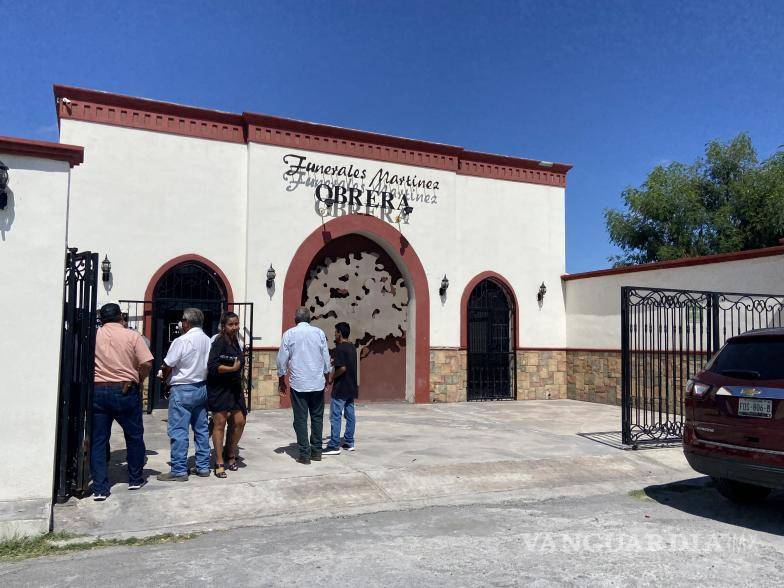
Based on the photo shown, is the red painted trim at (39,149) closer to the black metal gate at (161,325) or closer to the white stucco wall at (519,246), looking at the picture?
the black metal gate at (161,325)

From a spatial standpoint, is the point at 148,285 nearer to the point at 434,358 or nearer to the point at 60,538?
the point at 434,358

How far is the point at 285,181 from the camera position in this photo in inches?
523

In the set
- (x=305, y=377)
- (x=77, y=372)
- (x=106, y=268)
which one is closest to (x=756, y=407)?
(x=305, y=377)

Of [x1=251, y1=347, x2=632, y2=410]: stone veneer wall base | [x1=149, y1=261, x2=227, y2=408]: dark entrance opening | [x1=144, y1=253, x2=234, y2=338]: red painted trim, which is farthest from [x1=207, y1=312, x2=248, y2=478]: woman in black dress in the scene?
[x1=251, y1=347, x2=632, y2=410]: stone veneer wall base

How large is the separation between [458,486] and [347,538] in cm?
216

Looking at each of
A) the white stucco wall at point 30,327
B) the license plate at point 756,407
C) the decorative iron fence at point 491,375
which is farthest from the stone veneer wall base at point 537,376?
the license plate at point 756,407

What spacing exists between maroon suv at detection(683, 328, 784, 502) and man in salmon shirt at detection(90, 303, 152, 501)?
5.27 metres

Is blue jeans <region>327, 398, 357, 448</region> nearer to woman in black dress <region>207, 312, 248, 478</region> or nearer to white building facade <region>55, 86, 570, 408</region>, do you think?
woman in black dress <region>207, 312, 248, 478</region>

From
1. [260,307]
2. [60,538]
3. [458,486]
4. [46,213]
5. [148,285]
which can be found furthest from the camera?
[260,307]

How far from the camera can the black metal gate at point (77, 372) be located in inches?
227

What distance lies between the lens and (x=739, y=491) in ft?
21.0

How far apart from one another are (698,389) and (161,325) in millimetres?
9496

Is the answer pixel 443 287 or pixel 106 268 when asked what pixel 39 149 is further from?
pixel 443 287

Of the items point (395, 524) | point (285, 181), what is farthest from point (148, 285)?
point (395, 524)
